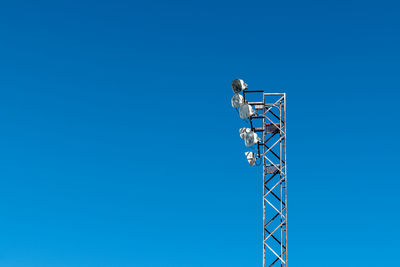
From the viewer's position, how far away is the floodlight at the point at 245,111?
24906mm

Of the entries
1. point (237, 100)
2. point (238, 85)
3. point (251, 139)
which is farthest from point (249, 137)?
point (238, 85)

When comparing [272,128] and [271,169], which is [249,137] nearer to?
[272,128]

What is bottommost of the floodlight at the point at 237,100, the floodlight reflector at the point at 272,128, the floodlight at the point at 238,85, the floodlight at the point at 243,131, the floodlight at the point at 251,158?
the floodlight at the point at 251,158

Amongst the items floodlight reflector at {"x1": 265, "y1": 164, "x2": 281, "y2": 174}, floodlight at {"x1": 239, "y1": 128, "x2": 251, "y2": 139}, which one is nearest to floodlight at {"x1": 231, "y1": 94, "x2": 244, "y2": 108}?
floodlight at {"x1": 239, "y1": 128, "x2": 251, "y2": 139}

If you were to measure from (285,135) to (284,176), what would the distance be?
174 cm

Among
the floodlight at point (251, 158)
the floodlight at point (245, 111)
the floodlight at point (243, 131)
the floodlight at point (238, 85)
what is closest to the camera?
the floodlight at point (245, 111)

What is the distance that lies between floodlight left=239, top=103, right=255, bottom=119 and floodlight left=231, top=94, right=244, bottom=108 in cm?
22

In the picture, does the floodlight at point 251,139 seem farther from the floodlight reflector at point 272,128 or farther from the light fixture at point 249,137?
the floodlight reflector at point 272,128

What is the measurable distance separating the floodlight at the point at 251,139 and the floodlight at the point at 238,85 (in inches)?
76.3

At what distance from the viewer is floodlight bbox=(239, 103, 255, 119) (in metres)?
24.9

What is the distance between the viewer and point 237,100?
2555cm

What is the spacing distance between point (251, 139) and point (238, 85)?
2.43 metres

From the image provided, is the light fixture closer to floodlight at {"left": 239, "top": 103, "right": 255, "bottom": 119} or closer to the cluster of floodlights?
the cluster of floodlights

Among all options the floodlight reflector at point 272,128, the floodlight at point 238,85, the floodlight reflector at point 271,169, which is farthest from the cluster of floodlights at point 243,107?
the floodlight reflector at point 271,169
